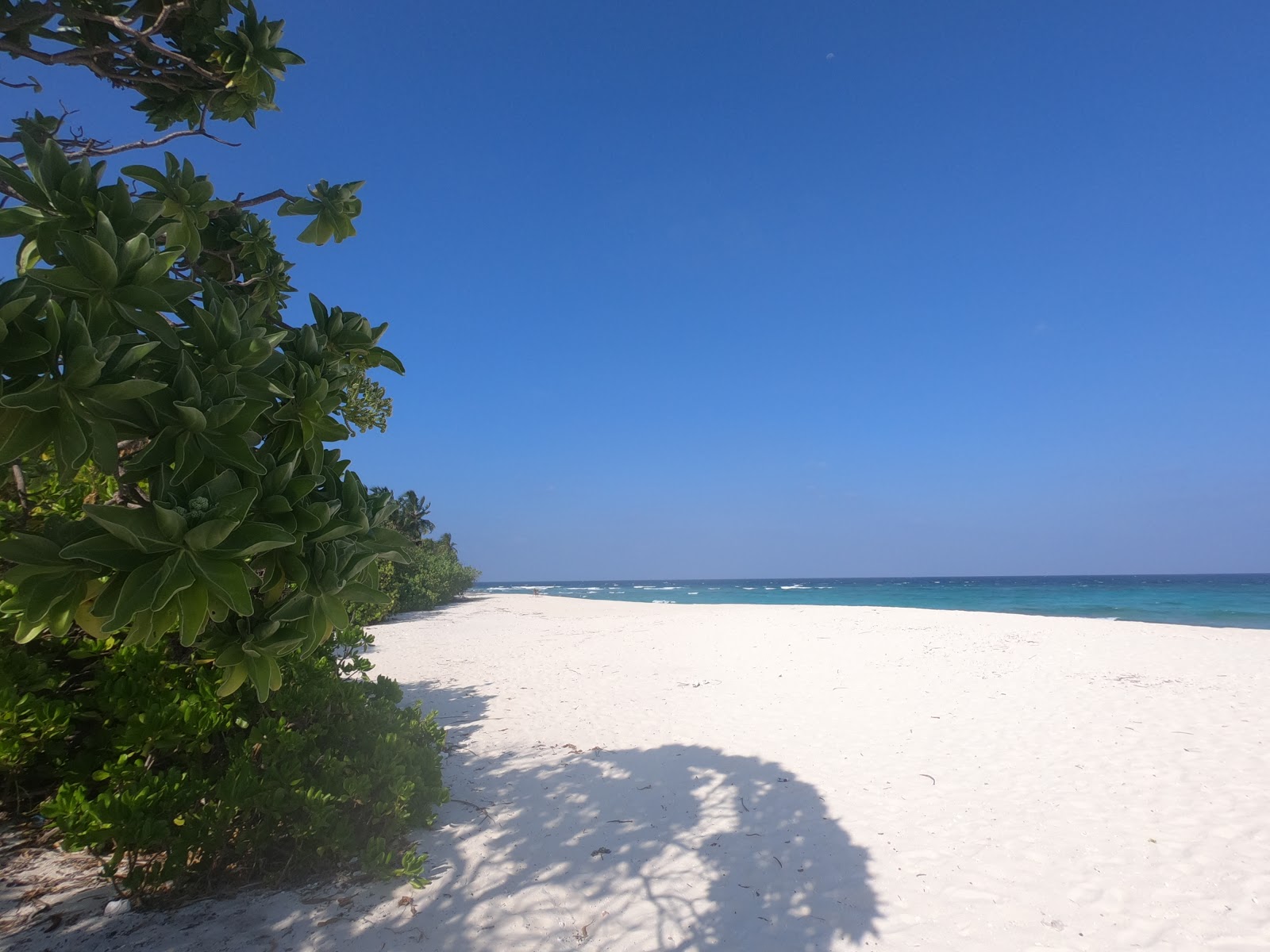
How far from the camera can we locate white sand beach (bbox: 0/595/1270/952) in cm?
330

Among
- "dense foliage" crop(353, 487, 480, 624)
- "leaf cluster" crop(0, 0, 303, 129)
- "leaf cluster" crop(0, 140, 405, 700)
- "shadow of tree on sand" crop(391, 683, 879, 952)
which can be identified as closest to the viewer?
"leaf cluster" crop(0, 140, 405, 700)

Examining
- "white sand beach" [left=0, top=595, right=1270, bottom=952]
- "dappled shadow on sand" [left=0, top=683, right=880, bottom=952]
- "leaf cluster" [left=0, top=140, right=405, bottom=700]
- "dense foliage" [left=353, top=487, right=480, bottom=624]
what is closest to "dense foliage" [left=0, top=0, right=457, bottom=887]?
"leaf cluster" [left=0, top=140, right=405, bottom=700]

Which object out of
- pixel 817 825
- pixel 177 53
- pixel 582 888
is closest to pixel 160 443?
pixel 177 53

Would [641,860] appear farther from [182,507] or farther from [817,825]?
[182,507]

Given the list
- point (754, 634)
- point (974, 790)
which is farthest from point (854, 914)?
point (754, 634)

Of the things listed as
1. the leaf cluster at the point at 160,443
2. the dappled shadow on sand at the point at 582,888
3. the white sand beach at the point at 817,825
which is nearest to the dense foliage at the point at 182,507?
the leaf cluster at the point at 160,443

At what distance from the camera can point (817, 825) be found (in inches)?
182

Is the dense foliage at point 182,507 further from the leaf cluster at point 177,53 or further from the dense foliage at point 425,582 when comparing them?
the dense foliage at point 425,582

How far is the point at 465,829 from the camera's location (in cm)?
448

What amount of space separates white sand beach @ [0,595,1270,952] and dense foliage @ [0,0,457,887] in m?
0.46

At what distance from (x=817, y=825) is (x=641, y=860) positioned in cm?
146

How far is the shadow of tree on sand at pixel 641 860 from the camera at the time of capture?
3.37m

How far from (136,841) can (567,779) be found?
3319mm

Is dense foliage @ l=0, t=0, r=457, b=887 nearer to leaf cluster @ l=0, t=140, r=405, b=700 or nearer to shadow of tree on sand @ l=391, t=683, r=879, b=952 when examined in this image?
leaf cluster @ l=0, t=140, r=405, b=700
